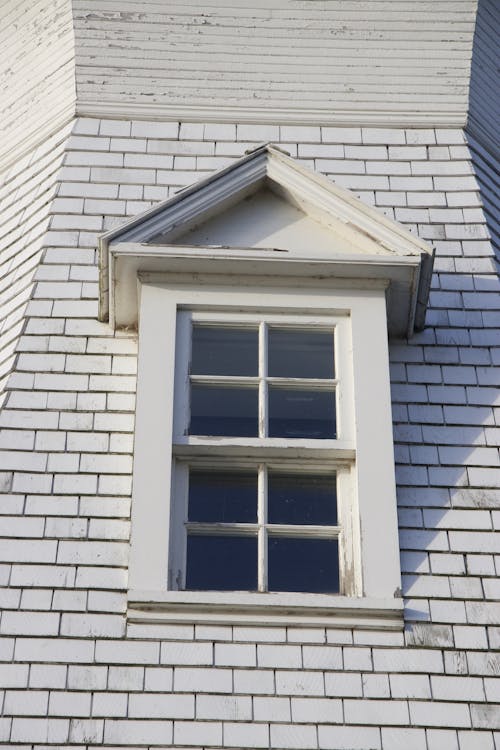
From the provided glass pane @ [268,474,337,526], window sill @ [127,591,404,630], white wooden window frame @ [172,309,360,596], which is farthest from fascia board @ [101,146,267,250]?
window sill @ [127,591,404,630]

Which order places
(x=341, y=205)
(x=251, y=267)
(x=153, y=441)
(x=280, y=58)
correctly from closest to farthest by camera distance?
(x=153, y=441) → (x=251, y=267) → (x=341, y=205) → (x=280, y=58)

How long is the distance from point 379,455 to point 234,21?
4153 millimetres

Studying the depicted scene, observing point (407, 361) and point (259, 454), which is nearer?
point (259, 454)

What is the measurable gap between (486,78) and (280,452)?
422cm

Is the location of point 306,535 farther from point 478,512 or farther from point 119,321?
point 119,321

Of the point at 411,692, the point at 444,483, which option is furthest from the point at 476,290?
the point at 411,692

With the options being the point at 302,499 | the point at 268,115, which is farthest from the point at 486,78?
the point at 302,499

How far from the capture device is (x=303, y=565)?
26.7 feet

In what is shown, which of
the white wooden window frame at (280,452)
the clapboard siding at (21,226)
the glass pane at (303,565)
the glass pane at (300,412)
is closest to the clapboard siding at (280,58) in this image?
the clapboard siding at (21,226)

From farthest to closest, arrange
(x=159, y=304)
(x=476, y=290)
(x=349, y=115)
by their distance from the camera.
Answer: (x=349, y=115) < (x=476, y=290) < (x=159, y=304)

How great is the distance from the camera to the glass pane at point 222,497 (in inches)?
325

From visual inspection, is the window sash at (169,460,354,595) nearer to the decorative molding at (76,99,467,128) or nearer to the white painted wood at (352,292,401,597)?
the white painted wood at (352,292,401,597)

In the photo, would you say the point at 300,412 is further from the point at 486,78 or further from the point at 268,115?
the point at 486,78

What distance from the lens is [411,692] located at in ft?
24.8
